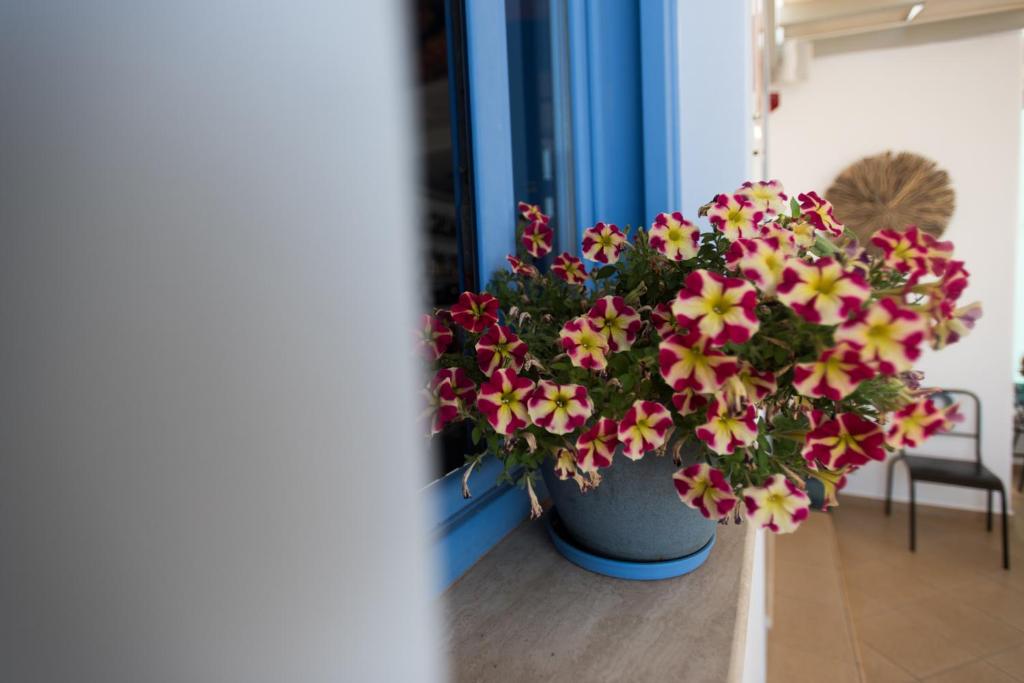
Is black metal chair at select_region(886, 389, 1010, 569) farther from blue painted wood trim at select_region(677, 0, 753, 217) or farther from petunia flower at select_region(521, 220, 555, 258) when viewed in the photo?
petunia flower at select_region(521, 220, 555, 258)

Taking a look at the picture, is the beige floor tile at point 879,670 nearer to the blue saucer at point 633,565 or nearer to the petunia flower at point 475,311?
the blue saucer at point 633,565

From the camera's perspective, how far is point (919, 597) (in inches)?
105

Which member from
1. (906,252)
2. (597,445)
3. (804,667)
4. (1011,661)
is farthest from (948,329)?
(1011,661)

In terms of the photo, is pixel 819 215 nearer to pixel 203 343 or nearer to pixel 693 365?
pixel 693 365

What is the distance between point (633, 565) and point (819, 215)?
432 mm

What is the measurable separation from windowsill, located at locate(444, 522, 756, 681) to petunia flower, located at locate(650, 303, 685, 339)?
1.02ft

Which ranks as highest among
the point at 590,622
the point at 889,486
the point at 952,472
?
the point at 590,622

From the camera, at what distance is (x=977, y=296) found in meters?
3.36

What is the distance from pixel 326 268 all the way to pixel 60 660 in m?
0.17

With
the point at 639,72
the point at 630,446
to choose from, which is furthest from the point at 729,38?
the point at 630,446

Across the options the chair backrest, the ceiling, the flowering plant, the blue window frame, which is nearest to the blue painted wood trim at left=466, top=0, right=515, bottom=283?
the blue window frame

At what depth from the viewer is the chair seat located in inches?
118

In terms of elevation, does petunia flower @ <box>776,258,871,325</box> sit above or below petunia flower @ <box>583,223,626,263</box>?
below

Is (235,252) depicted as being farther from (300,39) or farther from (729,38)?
(729,38)
